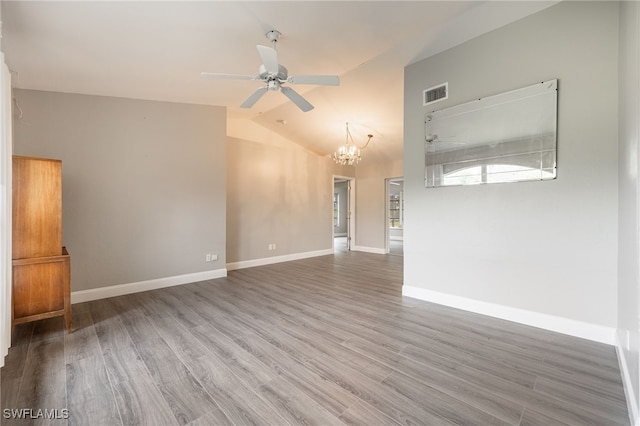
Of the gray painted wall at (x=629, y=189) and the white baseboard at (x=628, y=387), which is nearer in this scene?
the white baseboard at (x=628, y=387)

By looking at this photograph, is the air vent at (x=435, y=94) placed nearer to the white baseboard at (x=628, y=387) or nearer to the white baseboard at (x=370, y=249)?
the white baseboard at (x=628, y=387)

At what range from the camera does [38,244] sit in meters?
2.69

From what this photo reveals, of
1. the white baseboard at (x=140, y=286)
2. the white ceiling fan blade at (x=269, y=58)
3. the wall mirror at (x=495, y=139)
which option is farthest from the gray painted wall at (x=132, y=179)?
the wall mirror at (x=495, y=139)

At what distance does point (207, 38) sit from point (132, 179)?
251 cm

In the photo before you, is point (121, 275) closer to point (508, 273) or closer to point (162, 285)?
point (162, 285)

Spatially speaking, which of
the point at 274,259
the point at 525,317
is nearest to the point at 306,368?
the point at 525,317

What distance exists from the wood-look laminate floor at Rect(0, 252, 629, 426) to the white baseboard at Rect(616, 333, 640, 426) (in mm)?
49

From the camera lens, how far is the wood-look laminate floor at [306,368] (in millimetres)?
1657

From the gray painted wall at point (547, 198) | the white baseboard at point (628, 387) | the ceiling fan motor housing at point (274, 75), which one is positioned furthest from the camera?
the ceiling fan motor housing at point (274, 75)

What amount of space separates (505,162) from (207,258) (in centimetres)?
468

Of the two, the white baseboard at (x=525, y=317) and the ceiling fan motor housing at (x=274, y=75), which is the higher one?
the ceiling fan motor housing at (x=274, y=75)

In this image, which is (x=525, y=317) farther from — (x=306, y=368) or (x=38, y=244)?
(x=38, y=244)

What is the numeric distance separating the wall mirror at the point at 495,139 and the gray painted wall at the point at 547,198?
9 cm

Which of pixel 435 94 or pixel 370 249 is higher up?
pixel 435 94
